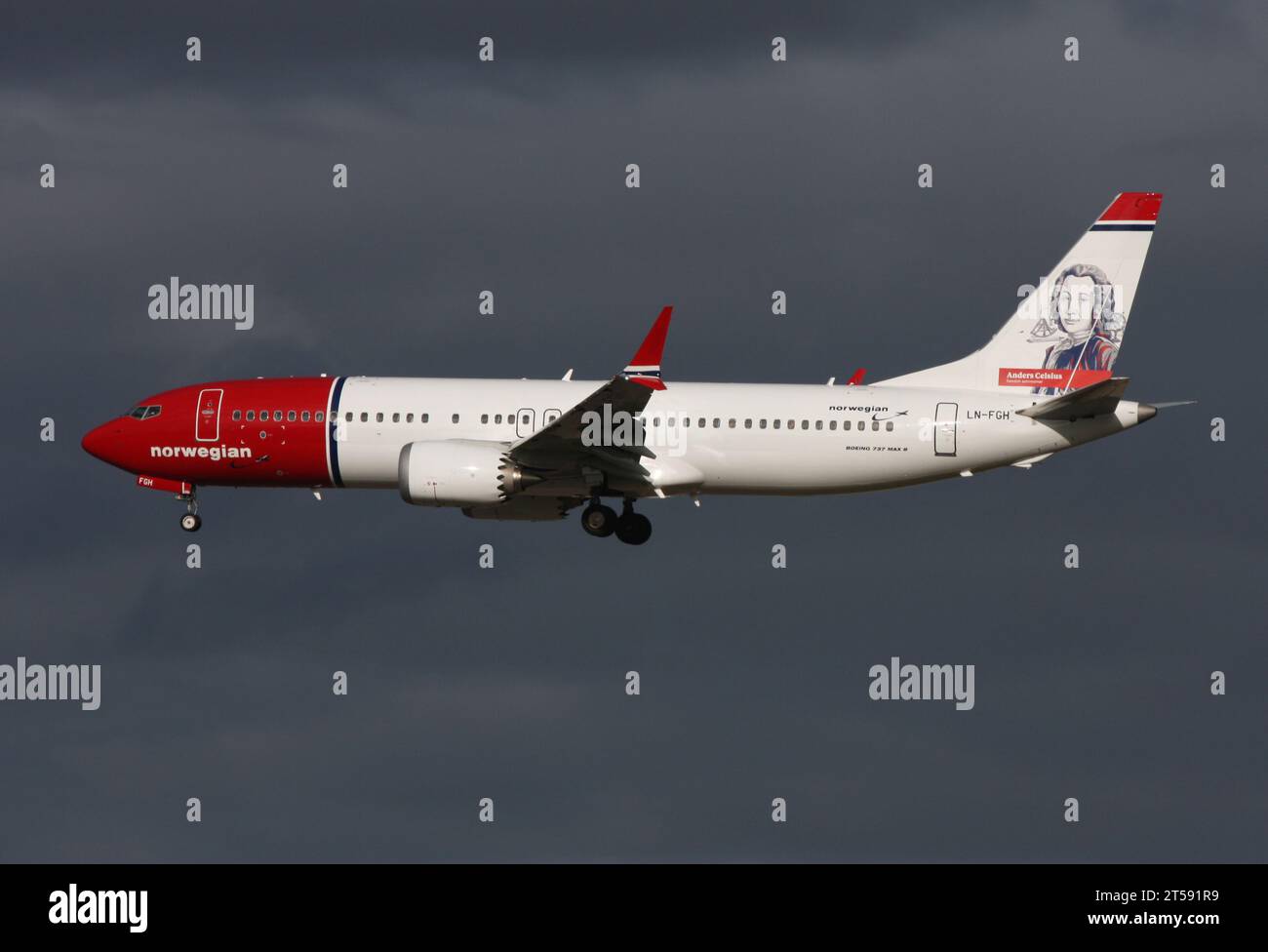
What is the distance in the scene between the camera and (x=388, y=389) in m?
82.3

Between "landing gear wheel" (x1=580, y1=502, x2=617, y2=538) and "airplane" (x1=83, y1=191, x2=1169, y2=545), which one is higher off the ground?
"airplane" (x1=83, y1=191, x2=1169, y2=545)

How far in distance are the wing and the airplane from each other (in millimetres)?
69

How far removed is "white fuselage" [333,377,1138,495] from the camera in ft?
266

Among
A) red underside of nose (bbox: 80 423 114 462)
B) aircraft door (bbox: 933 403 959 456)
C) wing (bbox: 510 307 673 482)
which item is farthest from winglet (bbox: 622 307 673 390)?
red underside of nose (bbox: 80 423 114 462)

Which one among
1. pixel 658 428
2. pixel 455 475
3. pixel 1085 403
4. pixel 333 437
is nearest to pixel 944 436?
pixel 1085 403

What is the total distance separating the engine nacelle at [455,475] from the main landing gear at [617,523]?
10.8 feet

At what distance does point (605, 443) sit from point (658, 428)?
6.36ft

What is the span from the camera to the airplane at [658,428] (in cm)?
7994

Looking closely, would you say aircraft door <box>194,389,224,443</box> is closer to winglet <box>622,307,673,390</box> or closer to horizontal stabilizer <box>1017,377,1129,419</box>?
winglet <box>622,307,673,390</box>

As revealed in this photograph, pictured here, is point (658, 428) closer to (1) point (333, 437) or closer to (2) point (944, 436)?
(2) point (944, 436)

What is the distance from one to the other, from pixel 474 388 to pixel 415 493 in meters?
4.48

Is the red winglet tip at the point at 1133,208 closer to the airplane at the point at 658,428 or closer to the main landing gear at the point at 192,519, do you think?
the airplane at the point at 658,428
